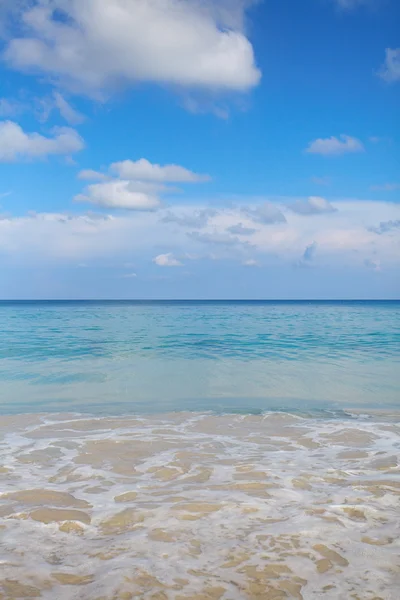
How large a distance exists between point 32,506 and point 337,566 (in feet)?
10.4

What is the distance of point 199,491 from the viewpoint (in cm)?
532

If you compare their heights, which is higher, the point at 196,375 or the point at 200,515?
the point at 200,515

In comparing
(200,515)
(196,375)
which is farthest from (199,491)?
(196,375)

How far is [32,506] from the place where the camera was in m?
4.85

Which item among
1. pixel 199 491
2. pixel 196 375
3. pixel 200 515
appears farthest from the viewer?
pixel 196 375

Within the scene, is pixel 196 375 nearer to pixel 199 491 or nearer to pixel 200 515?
pixel 199 491

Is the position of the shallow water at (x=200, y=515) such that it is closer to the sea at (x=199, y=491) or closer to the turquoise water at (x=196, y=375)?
the sea at (x=199, y=491)

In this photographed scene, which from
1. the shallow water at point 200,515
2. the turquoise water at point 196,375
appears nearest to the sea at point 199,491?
the shallow water at point 200,515

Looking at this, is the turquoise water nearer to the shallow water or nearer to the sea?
the sea

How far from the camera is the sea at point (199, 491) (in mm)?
3531

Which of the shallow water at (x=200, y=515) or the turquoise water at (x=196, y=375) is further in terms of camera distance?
the turquoise water at (x=196, y=375)

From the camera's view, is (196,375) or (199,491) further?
(196,375)

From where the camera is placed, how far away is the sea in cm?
353

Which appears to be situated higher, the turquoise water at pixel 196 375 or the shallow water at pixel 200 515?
the shallow water at pixel 200 515
